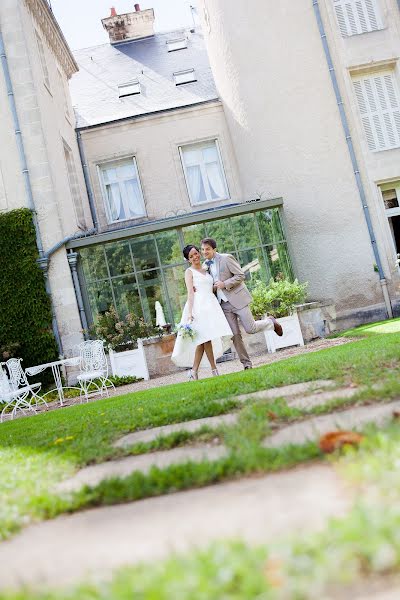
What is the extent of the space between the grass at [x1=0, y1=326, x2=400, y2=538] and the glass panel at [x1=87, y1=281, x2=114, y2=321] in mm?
9018

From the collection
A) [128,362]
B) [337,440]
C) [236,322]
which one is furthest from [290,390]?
[128,362]

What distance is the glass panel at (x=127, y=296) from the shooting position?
14.7m

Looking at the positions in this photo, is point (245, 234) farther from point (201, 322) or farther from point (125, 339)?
point (201, 322)

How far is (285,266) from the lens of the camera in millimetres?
15289

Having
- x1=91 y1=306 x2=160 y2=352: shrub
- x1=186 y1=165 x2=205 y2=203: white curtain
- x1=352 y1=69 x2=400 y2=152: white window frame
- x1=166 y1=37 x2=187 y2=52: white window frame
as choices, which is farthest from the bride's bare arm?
x1=166 y1=37 x2=187 y2=52: white window frame

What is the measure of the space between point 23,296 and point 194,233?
3992 mm

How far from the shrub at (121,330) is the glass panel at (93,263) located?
1.08 meters

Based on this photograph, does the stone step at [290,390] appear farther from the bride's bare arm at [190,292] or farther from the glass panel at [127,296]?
the glass panel at [127,296]

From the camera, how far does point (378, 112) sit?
16797 millimetres

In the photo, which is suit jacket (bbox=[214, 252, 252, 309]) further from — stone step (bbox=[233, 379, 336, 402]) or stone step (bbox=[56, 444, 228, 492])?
stone step (bbox=[56, 444, 228, 492])

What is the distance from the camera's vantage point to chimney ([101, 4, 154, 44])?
21.8 meters

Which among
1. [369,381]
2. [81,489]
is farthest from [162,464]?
[369,381]

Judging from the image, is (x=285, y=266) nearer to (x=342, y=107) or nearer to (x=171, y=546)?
(x=342, y=107)

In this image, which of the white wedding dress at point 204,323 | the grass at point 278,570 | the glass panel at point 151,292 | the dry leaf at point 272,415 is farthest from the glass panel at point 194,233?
the grass at point 278,570
